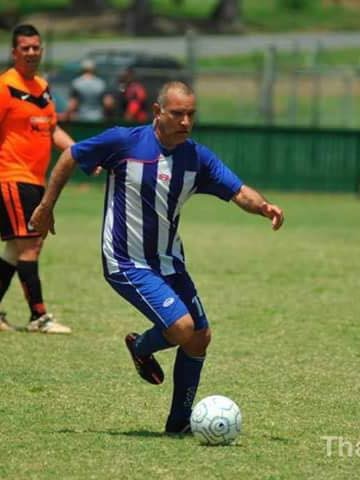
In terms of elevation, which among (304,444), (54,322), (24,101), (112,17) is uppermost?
(24,101)

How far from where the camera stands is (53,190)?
7.41 meters

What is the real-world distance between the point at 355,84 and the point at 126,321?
75.5 ft

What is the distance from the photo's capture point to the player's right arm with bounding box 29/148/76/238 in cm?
733

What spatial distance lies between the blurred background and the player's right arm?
17608mm

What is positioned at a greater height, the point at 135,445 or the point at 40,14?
the point at 135,445

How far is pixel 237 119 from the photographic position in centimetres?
2953

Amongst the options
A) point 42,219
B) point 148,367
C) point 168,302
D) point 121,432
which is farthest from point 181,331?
point 42,219

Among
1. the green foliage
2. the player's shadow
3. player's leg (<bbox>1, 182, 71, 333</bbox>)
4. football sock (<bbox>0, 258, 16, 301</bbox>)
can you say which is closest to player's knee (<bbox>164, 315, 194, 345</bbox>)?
the player's shadow

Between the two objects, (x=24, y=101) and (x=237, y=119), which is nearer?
(x=24, y=101)

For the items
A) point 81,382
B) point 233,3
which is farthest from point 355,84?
point 81,382

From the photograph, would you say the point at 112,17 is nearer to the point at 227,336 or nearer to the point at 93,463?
the point at 227,336

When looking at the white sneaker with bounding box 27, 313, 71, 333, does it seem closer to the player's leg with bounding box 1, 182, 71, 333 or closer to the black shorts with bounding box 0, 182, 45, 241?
the player's leg with bounding box 1, 182, 71, 333

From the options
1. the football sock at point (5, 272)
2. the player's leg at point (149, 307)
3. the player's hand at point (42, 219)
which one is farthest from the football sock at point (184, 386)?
the football sock at point (5, 272)

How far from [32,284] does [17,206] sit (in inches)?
23.6
